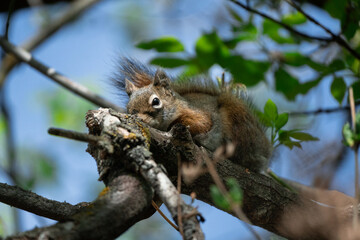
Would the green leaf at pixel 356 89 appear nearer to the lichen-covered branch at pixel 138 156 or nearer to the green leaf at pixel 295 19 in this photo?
the green leaf at pixel 295 19

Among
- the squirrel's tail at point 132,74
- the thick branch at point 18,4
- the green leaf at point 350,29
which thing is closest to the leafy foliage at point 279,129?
the green leaf at point 350,29

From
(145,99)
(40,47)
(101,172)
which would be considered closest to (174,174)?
(101,172)

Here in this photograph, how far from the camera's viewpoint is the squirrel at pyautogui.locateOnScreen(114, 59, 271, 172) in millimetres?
2926

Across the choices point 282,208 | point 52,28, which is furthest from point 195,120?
point 52,28

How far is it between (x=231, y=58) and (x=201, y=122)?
55cm

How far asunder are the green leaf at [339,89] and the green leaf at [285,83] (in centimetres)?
33

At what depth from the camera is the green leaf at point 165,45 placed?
9.37ft

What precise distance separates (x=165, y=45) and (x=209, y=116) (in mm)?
656

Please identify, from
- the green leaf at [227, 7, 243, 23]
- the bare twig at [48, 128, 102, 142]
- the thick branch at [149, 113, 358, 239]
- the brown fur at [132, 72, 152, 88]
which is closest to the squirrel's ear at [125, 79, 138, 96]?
the brown fur at [132, 72, 152, 88]

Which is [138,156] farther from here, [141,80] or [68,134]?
[141,80]

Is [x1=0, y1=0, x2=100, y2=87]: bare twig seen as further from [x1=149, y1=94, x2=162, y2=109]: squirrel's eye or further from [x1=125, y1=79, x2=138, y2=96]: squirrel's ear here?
[x1=149, y1=94, x2=162, y2=109]: squirrel's eye

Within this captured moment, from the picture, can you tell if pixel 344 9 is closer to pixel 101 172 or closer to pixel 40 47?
pixel 101 172

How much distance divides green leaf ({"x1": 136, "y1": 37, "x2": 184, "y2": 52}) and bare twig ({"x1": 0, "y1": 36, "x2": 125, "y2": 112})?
0.69 meters

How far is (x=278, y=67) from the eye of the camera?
3234 millimetres
